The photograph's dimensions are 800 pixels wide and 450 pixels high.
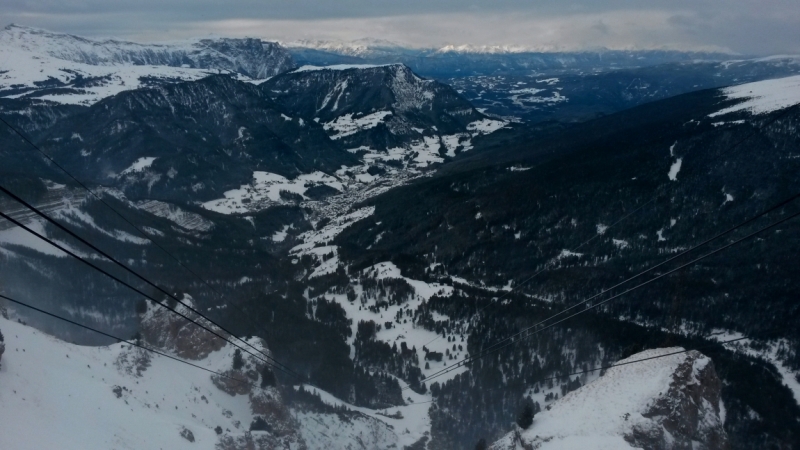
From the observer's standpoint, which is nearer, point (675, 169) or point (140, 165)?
point (675, 169)

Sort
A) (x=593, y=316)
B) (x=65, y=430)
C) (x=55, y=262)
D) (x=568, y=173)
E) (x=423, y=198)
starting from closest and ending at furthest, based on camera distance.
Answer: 1. (x=65, y=430)
2. (x=593, y=316)
3. (x=55, y=262)
4. (x=568, y=173)
5. (x=423, y=198)

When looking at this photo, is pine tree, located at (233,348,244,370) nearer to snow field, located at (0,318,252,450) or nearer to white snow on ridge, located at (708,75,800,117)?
snow field, located at (0,318,252,450)

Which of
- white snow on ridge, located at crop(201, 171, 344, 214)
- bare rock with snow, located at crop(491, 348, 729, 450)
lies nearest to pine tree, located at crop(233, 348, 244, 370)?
bare rock with snow, located at crop(491, 348, 729, 450)

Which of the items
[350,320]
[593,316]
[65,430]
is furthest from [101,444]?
[593,316]

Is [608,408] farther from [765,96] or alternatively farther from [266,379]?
[765,96]

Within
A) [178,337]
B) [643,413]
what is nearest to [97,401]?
[178,337]

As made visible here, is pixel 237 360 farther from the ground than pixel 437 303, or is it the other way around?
pixel 237 360

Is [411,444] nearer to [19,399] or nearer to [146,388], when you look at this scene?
[146,388]
